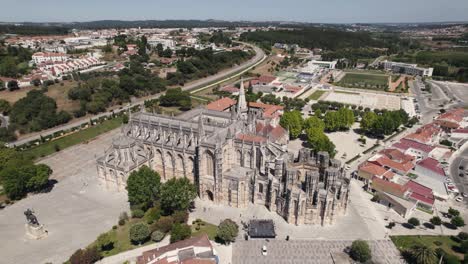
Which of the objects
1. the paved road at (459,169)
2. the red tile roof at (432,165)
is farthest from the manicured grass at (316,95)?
the red tile roof at (432,165)

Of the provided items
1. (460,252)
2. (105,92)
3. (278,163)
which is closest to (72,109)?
(105,92)

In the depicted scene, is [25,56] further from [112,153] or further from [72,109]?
[112,153]

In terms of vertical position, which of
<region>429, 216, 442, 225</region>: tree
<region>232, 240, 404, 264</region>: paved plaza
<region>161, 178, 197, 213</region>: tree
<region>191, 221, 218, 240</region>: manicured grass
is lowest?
<region>232, 240, 404, 264</region>: paved plaza

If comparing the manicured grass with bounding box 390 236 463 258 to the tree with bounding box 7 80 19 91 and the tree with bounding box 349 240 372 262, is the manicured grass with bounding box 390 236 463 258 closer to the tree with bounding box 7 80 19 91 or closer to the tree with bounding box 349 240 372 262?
the tree with bounding box 349 240 372 262

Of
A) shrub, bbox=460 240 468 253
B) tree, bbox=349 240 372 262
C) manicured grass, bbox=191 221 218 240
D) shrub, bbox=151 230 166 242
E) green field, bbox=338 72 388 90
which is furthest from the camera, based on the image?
green field, bbox=338 72 388 90

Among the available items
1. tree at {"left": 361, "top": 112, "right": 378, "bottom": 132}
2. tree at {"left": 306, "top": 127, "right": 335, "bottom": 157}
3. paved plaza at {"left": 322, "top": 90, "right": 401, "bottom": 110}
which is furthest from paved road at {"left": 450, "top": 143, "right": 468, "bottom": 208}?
paved plaza at {"left": 322, "top": 90, "right": 401, "bottom": 110}

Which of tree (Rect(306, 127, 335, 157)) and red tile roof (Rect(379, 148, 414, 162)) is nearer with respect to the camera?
red tile roof (Rect(379, 148, 414, 162))

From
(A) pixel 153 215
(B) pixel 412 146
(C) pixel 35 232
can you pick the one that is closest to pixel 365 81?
(B) pixel 412 146
